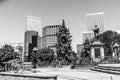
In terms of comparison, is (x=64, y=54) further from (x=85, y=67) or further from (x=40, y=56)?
(x=40, y=56)

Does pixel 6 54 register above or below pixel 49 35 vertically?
below

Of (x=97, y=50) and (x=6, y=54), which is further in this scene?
(x=6, y=54)

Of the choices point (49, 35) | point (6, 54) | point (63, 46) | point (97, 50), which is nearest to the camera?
point (97, 50)

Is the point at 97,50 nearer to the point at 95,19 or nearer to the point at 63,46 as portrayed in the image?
the point at 63,46

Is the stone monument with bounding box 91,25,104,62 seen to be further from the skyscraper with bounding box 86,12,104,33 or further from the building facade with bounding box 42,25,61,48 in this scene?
the skyscraper with bounding box 86,12,104,33

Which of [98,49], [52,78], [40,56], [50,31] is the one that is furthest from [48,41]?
[52,78]

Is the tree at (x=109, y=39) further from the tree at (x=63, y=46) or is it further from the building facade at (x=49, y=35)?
the building facade at (x=49, y=35)

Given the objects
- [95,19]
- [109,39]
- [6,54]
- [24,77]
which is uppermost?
[95,19]

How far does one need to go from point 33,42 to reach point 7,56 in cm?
14310

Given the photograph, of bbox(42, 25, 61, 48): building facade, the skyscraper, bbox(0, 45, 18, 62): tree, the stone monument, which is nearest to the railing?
the stone monument

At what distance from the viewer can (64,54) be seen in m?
31.8

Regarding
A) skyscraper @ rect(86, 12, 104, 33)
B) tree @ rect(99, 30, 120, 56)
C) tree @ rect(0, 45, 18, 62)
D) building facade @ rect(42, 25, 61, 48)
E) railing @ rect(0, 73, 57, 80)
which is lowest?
railing @ rect(0, 73, 57, 80)

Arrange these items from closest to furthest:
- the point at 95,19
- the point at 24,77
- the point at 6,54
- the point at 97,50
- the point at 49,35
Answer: the point at 24,77 < the point at 97,50 < the point at 6,54 < the point at 49,35 < the point at 95,19

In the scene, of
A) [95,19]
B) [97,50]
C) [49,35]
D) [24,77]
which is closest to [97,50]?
[97,50]
